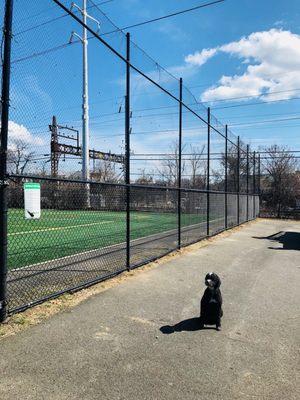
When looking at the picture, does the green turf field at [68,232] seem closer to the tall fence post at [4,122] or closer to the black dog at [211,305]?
the tall fence post at [4,122]

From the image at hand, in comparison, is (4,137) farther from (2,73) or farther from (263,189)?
(263,189)

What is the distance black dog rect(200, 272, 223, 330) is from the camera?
471cm

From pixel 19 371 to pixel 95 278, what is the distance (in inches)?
128

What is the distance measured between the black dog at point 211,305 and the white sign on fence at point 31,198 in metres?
2.35

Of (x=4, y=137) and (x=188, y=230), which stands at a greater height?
(x=4, y=137)

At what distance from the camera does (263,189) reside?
3331 centimetres

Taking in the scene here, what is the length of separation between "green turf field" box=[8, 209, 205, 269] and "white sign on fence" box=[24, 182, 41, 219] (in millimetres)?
1033

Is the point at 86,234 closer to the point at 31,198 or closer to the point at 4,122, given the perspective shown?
the point at 31,198

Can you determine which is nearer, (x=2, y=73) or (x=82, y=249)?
(x=2, y=73)

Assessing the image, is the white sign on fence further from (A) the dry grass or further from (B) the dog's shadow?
(B) the dog's shadow

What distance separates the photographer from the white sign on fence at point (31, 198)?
16.9 feet

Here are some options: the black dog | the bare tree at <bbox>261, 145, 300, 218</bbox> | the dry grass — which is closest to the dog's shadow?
the black dog

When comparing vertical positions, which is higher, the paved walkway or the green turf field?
the green turf field

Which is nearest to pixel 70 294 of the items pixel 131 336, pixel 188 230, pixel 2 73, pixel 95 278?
pixel 95 278
